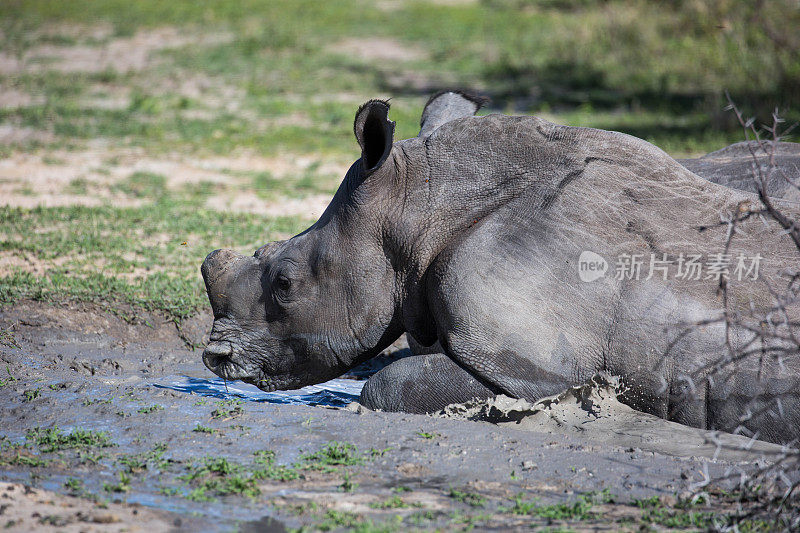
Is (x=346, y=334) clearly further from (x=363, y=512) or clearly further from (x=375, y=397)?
(x=363, y=512)

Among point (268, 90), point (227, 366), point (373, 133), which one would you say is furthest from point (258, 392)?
point (268, 90)

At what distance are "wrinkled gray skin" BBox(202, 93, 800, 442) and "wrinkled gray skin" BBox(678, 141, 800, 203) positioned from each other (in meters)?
0.74

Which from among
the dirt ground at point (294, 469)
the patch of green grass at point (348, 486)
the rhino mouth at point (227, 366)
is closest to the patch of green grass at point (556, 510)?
the dirt ground at point (294, 469)

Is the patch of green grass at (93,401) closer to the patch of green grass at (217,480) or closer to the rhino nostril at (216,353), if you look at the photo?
the rhino nostril at (216,353)

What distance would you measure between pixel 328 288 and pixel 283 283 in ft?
0.78

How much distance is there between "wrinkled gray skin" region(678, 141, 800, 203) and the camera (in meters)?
5.27

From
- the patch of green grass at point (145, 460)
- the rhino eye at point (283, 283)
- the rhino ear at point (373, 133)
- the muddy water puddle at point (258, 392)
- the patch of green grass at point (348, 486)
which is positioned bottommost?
the muddy water puddle at point (258, 392)

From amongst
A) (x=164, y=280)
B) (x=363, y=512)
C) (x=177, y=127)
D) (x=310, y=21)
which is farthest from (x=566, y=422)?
(x=310, y=21)

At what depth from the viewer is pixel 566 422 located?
168 inches

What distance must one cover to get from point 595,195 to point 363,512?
195cm

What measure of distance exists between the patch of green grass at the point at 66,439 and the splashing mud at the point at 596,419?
4.76ft

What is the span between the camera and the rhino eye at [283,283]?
494 cm

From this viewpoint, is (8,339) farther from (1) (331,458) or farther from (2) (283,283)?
(1) (331,458)

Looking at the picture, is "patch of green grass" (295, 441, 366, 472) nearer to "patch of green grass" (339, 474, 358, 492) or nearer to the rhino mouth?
"patch of green grass" (339, 474, 358, 492)
